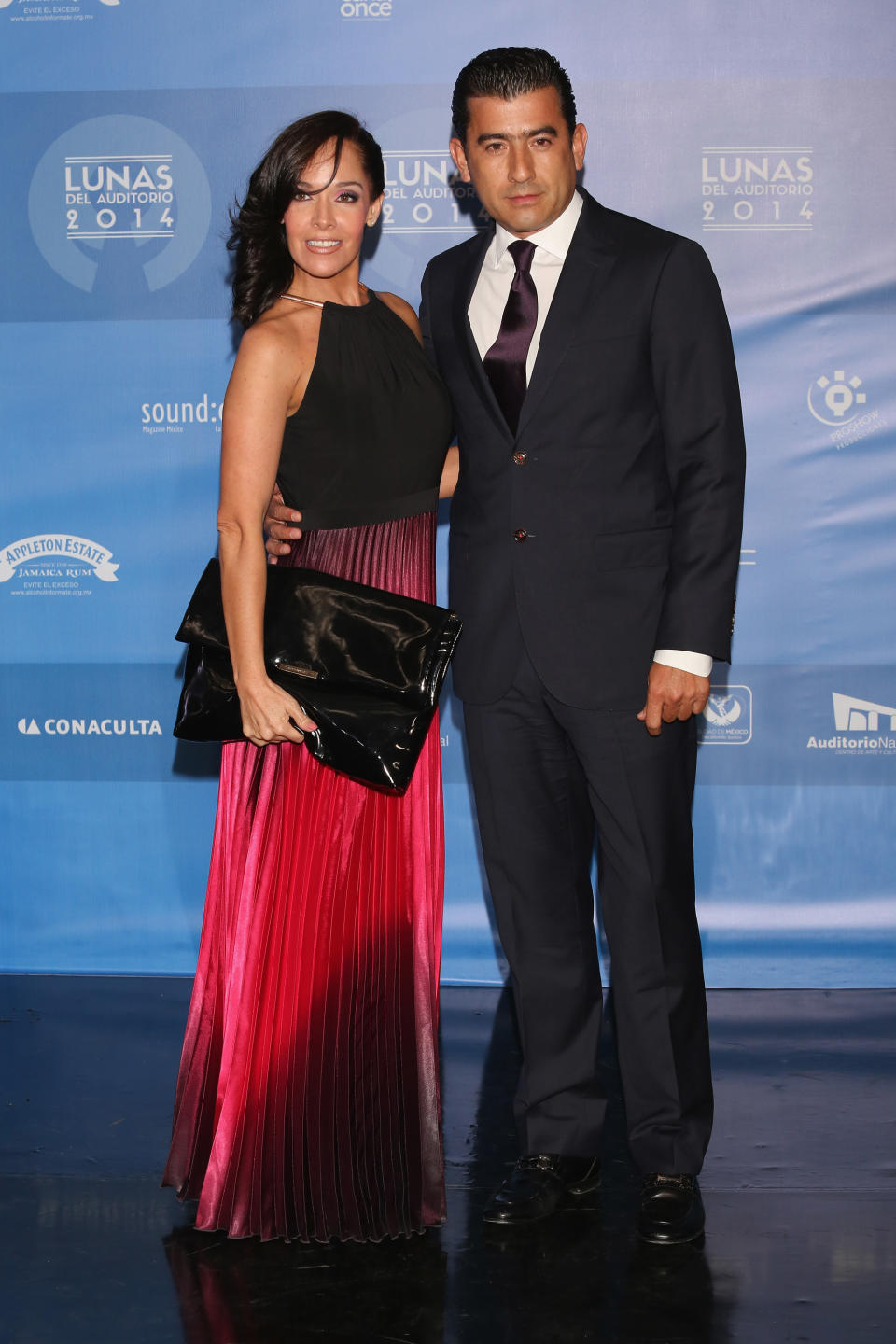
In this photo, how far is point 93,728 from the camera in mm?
3824

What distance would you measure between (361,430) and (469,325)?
293 millimetres

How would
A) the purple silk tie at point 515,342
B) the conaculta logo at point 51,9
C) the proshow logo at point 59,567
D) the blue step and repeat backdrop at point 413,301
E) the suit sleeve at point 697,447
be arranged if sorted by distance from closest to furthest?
Result: the suit sleeve at point 697,447
the purple silk tie at point 515,342
the blue step and repeat backdrop at point 413,301
the conaculta logo at point 51,9
the proshow logo at point 59,567

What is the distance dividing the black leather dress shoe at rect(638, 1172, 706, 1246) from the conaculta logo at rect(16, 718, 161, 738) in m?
1.97

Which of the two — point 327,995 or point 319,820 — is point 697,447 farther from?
point 327,995

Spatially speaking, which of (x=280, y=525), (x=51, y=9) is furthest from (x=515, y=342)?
(x=51, y=9)

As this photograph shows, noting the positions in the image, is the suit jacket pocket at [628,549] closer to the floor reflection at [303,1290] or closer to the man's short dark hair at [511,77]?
the man's short dark hair at [511,77]

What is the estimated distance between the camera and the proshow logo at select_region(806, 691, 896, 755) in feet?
12.0

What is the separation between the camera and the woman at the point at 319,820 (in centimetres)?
229

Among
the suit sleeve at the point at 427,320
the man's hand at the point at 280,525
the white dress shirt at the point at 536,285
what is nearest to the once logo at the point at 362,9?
the suit sleeve at the point at 427,320

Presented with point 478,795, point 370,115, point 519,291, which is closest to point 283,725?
point 478,795

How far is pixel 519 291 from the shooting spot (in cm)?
236

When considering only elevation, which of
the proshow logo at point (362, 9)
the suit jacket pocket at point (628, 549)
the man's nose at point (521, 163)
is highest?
the proshow logo at point (362, 9)

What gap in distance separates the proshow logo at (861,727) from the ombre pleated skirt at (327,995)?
163cm

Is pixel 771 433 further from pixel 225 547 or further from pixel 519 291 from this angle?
pixel 225 547
